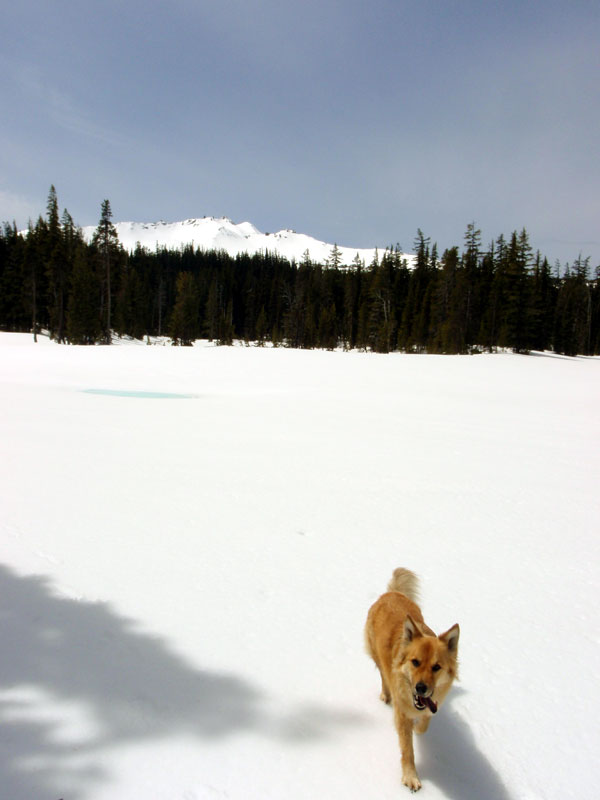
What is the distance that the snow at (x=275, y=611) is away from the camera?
2355 millimetres

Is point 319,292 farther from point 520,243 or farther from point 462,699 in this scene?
point 462,699

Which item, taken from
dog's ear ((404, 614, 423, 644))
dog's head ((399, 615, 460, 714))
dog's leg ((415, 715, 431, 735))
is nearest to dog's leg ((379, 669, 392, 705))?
dog's leg ((415, 715, 431, 735))

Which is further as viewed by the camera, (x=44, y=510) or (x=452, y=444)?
(x=452, y=444)

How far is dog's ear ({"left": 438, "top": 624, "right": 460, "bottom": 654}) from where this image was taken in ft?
7.11

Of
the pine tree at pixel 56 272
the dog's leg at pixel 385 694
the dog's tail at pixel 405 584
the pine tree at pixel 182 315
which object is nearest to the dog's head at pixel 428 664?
the dog's leg at pixel 385 694

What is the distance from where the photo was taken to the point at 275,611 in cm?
367

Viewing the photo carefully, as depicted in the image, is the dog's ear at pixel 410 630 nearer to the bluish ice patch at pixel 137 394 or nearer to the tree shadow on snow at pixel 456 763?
the tree shadow on snow at pixel 456 763

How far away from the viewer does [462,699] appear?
2.89 m

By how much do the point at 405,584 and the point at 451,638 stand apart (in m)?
1.00

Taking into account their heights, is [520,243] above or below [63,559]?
above

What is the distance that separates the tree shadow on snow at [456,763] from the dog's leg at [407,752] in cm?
13

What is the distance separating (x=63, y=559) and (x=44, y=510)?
4.38 feet

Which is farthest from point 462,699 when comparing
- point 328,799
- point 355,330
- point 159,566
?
point 355,330

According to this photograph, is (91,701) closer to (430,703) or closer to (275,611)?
(275,611)
